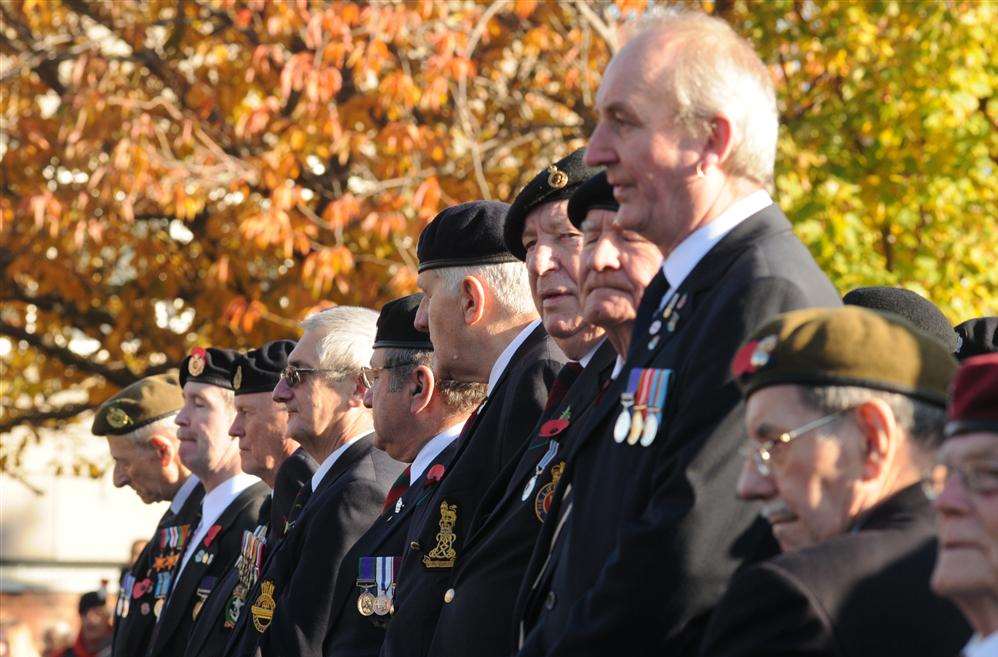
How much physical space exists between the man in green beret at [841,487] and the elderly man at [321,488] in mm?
2927

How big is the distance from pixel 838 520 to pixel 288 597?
11.1 ft

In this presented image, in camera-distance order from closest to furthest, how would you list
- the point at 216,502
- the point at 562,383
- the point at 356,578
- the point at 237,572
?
the point at 562,383, the point at 356,578, the point at 237,572, the point at 216,502

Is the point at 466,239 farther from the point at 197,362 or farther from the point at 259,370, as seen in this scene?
the point at 197,362

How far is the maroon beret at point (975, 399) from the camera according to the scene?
2484 mm

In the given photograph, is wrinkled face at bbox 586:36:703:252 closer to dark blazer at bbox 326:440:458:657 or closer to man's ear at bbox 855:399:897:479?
man's ear at bbox 855:399:897:479

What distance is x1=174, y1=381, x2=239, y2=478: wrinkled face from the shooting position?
8148mm

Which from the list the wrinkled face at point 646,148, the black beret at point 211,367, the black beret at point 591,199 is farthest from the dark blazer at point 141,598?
the wrinkled face at point 646,148

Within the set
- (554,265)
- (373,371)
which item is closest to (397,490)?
(373,371)

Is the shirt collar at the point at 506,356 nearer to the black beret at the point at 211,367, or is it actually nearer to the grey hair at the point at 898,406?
the grey hair at the point at 898,406

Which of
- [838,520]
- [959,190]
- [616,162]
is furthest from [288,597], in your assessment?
[959,190]

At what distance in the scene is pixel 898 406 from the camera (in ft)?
9.50

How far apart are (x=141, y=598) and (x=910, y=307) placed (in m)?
4.66

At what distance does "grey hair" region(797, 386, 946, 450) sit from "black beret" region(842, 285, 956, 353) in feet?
6.46

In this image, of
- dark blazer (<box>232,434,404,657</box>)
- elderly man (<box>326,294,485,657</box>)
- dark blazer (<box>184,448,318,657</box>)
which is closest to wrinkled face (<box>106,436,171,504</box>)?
dark blazer (<box>184,448,318,657</box>)
